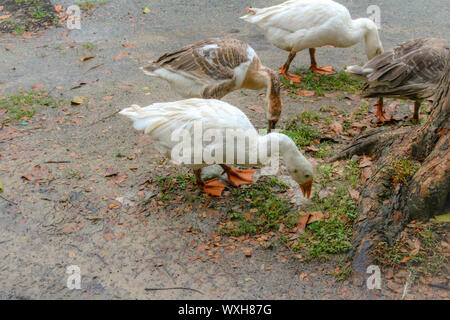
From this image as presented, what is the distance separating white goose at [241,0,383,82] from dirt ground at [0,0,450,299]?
85 centimetres

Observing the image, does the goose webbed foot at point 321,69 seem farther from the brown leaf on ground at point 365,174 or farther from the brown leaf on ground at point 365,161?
the brown leaf on ground at point 365,174

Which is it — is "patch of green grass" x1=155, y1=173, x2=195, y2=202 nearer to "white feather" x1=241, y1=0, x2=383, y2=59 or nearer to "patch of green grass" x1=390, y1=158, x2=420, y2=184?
"patch of green grass" x1=390, y1=158, x2=420, y2=184

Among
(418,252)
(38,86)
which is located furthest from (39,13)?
(418,252)

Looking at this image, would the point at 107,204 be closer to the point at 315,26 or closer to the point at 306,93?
the point at 306,93

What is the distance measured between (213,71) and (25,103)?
282 centimetres

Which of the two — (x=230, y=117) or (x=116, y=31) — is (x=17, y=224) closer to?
(x=230, y=117)

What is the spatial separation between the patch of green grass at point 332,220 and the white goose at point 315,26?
8.93 feet

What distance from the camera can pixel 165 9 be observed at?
9.51 meters

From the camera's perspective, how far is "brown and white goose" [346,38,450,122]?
5.07 meters

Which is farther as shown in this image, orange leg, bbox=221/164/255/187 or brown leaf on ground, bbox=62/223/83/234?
orange leg, bbox=221/164/255/187

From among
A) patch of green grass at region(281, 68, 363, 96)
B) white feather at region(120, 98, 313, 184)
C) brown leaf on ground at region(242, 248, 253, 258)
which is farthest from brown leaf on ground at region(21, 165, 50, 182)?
patch of green grass at region(281, 68, 363, 96)

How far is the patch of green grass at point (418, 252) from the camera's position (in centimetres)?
322

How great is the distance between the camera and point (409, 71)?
16.8 ft

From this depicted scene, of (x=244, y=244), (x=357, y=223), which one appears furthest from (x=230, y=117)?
(x=357, y=223)
